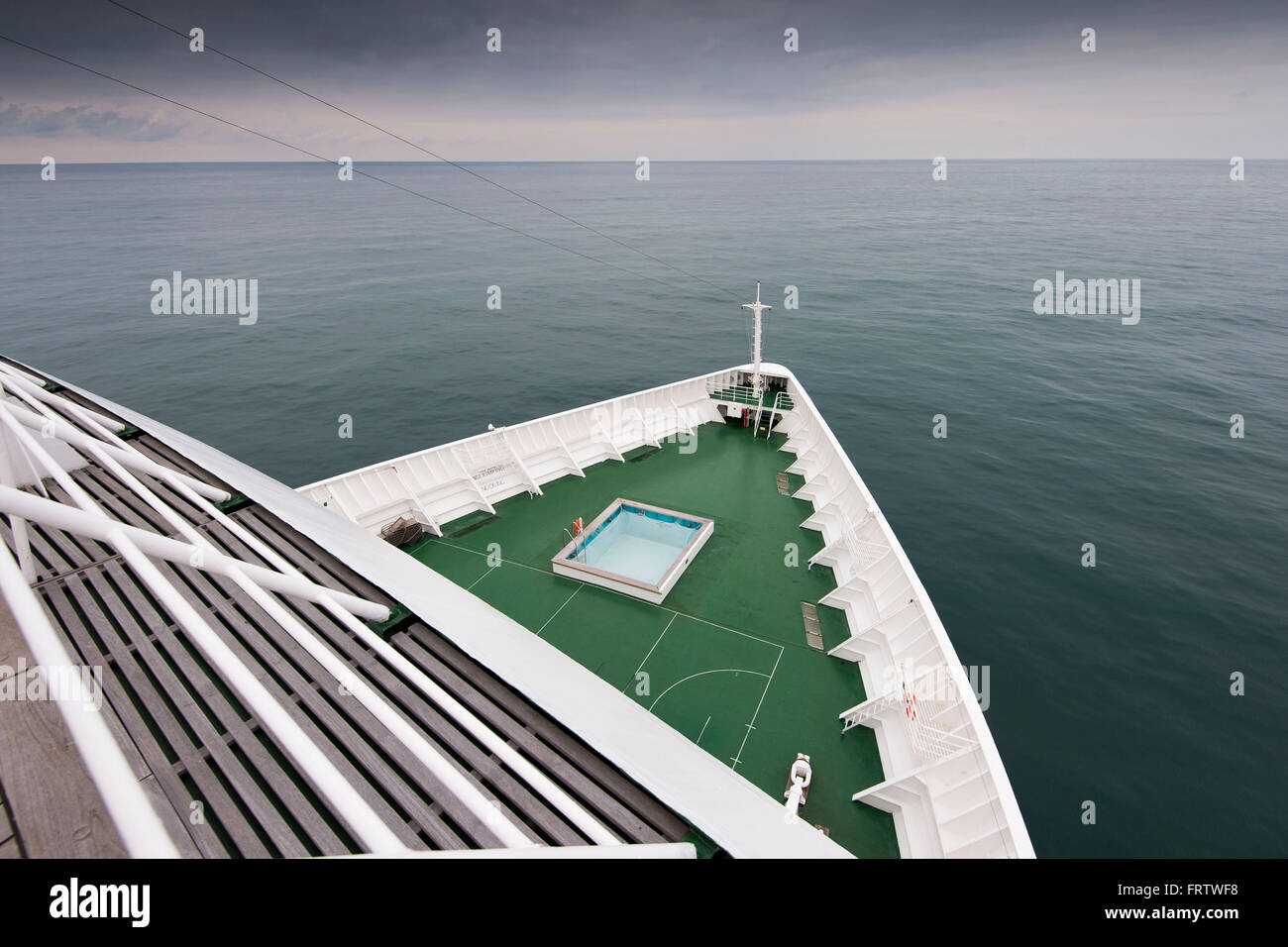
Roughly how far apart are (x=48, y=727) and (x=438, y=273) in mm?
74236

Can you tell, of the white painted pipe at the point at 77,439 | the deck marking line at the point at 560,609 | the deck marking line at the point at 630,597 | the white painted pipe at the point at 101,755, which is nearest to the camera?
the white painted pipe at the point at 101,755

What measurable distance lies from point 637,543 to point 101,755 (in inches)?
643

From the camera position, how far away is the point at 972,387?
1512 inches

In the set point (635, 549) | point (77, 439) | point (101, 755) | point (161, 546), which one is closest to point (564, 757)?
point (101, 755)

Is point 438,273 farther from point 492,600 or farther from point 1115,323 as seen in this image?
point 1115,323

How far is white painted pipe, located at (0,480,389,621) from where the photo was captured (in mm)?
4483

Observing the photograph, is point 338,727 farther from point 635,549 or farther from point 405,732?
point 635,549

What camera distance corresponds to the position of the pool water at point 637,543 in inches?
699

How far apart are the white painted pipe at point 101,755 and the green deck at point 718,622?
10585mm

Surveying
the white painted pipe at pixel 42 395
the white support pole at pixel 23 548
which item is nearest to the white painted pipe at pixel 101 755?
the white support pole at pixel 23 548

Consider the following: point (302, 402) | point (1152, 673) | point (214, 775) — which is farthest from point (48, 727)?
point (302, 402)

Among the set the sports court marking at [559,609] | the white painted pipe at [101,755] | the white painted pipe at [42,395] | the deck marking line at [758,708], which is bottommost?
the deck marking line at [758,708]

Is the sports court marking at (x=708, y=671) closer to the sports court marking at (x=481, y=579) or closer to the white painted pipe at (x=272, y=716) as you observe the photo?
the sports court marking at (x=481, y=579)
